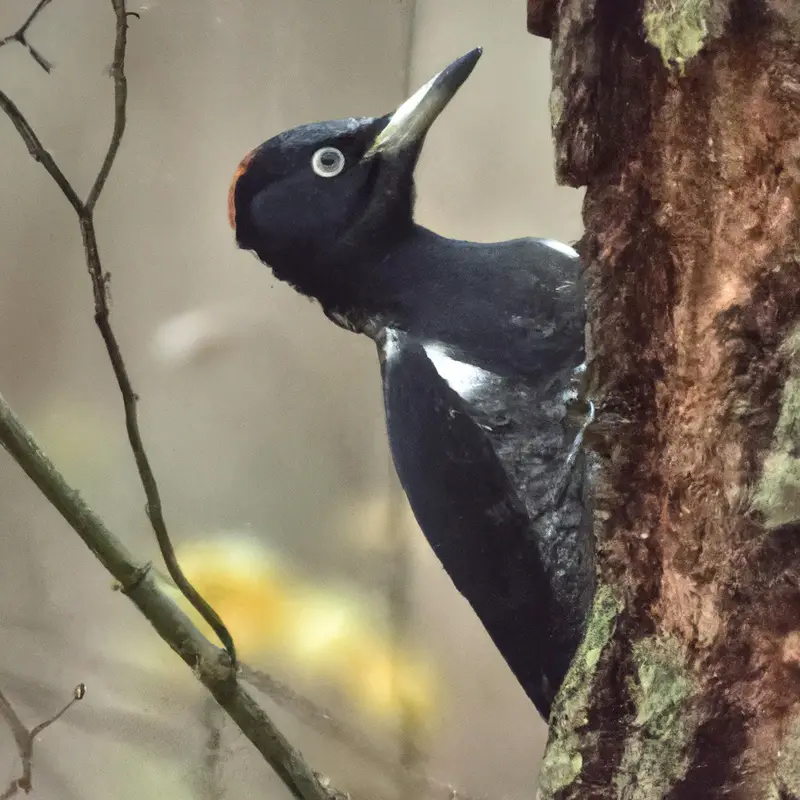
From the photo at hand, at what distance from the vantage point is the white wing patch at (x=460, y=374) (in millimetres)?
510

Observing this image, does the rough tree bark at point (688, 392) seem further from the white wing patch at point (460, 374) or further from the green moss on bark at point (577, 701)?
the white wing patch at point (460, 374)

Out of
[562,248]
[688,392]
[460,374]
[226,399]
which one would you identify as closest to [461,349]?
[460,374]

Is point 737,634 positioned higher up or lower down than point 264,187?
lower down

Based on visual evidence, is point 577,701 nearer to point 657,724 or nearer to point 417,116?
point 657,724

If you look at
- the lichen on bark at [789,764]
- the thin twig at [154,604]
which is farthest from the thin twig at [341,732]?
the lichen on bark at [789,764]

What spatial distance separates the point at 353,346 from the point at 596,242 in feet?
2.34

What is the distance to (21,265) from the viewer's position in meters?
0.87

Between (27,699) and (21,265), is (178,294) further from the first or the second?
(27,699)

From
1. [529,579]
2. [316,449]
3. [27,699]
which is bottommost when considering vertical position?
[529,579]

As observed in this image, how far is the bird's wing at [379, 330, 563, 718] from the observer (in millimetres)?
479

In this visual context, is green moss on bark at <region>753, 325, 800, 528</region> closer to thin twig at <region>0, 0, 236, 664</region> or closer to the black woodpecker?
the black woodpecker

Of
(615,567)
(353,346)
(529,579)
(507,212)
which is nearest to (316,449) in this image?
(353,346)

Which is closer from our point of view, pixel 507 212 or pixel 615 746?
pixel 615 746

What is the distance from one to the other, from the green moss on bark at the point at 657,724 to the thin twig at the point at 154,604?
0.37 meters
